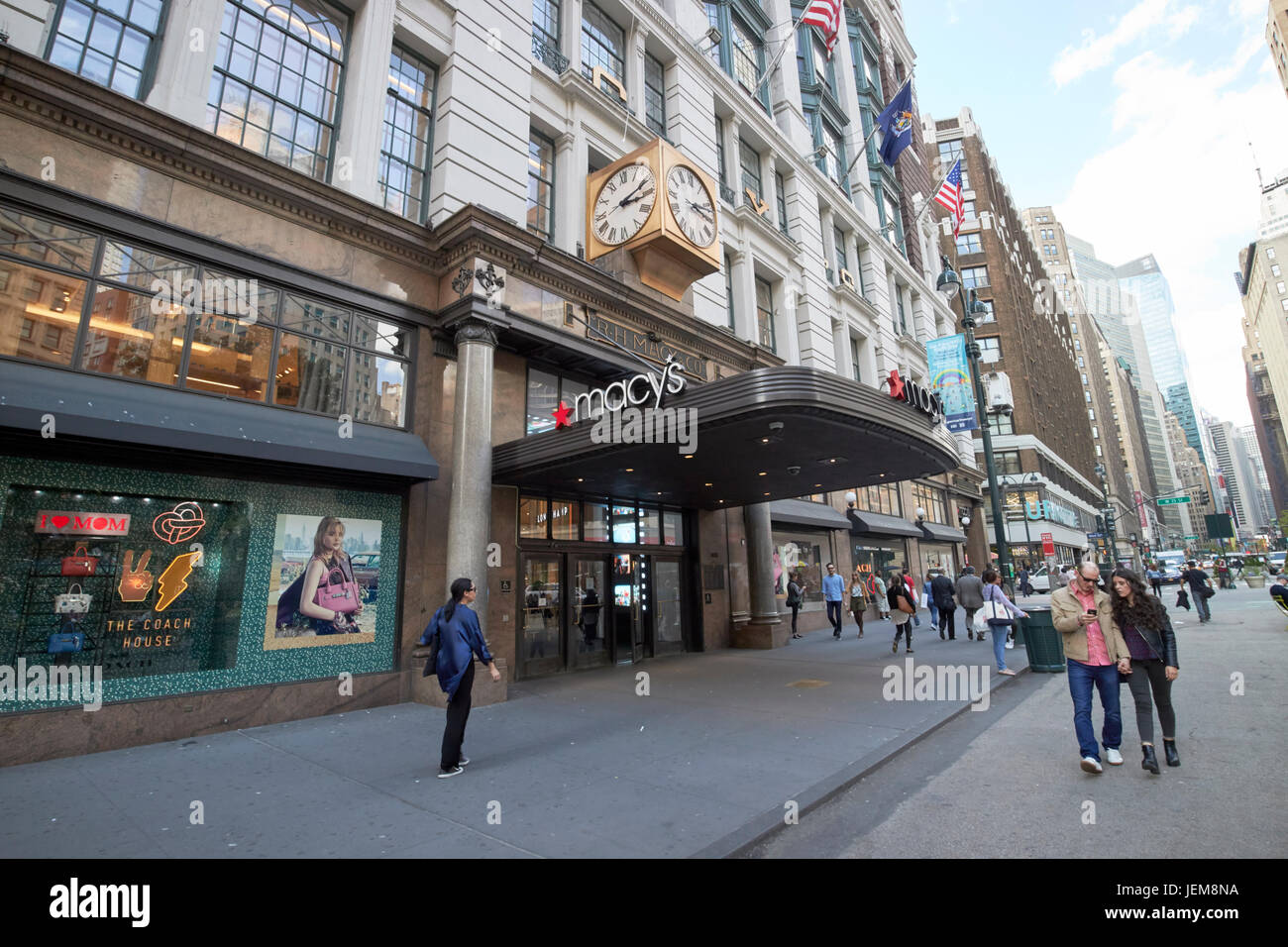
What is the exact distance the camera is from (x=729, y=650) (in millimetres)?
16031

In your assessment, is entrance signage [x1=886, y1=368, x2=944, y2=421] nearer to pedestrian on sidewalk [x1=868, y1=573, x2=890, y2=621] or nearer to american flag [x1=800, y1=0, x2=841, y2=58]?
pedestrian on sidewalk [x1=868, y1=573, x2=890, y2=621]

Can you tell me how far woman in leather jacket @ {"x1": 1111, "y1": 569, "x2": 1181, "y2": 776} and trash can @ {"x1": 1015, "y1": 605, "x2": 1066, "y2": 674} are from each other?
6272 millimetres

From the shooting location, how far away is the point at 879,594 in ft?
76.3

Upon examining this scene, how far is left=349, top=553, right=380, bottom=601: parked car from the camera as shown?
956 centimetres

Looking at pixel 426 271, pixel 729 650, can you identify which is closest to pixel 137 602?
pixel 426 271

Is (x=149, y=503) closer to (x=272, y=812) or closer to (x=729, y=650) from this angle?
(x=272, y=812)

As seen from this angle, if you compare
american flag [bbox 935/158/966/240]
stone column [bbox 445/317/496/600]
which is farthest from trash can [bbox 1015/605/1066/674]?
american flag [bbox 935/158/966/240]

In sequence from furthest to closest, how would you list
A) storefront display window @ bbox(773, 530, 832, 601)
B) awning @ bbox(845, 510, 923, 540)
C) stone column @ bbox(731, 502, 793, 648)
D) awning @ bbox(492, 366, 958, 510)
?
awning @ bbox(845, 510, 923, 540), storefront display window @ bbox(773, 530, 832, 601), stone column @ bbox(731, 502, 793, 648), awning @ bbox(492, 366, 958, 510)

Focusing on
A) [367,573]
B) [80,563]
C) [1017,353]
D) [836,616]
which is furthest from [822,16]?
[1017,353]

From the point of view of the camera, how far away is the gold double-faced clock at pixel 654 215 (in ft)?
Result: 44.8

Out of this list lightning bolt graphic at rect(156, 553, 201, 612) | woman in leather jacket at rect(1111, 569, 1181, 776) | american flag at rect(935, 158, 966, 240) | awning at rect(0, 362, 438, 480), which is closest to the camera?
woman in leather jacket at rect(1111, 569, 1181, 776)

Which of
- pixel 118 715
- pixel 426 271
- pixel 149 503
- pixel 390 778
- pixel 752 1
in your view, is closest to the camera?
pixel 390 778
